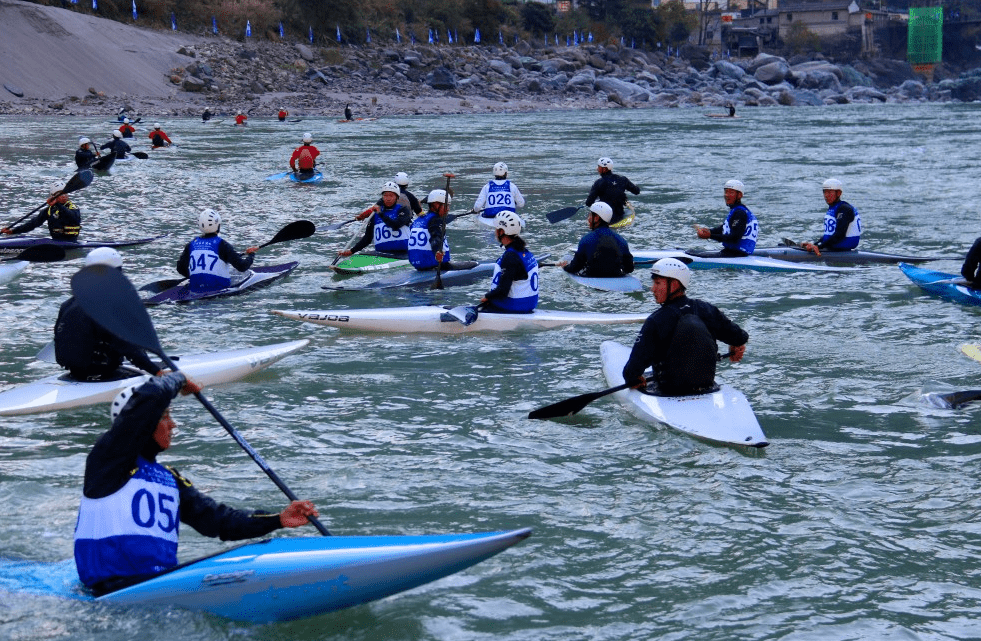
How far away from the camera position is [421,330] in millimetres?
10508

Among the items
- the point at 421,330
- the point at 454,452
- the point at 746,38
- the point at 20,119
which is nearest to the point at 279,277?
the point at 421,330

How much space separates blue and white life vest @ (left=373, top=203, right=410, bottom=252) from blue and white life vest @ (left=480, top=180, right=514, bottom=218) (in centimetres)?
313

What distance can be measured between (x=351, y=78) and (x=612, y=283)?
157 ft

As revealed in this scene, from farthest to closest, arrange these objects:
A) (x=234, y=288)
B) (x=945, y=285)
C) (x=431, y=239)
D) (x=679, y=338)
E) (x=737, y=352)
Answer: (x=431, y=239) → (x=234, y=288) → (x=945, y=285) → (x=737, y=352) → (x=679, y=338)

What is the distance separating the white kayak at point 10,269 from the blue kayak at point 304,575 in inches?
358

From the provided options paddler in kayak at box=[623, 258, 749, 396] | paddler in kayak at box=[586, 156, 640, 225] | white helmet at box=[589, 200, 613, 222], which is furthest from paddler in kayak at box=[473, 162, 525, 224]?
paddler in kayak at box=[623, 258, 749, 396]

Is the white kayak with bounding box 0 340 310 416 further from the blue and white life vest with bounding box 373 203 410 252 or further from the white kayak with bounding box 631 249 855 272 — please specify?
the white kayak with bounding box 631 249 855 272

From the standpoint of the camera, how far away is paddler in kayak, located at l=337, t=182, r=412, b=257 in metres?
12.9

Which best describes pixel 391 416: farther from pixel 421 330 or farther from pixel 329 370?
pixel 421 330

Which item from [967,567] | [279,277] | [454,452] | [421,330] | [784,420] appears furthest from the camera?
[279,277]

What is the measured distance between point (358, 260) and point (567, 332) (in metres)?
3.48

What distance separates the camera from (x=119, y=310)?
5.05 metres

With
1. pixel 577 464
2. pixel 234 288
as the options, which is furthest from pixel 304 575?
pixel 234 288

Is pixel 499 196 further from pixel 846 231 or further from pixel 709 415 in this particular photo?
pixel 709 415
